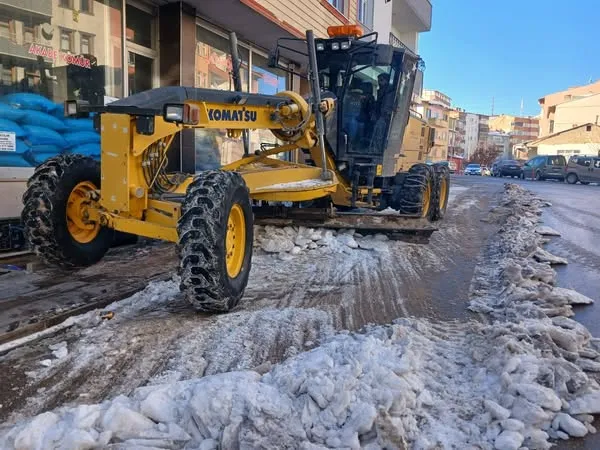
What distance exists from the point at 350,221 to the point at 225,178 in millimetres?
3345

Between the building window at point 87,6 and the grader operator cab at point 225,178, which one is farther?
the building window at point 87,6

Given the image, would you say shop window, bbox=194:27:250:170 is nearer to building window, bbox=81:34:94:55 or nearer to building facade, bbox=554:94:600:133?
building window, bbox=81:34:94:55

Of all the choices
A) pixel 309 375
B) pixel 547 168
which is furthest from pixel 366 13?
pixel 547 168

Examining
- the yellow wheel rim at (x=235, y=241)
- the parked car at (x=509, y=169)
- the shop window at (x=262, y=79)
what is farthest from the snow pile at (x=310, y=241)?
the parked car at (x=509, y=169)

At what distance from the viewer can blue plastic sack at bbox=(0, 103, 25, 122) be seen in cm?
637

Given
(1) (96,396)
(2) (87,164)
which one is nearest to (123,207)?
(2) (87,164)

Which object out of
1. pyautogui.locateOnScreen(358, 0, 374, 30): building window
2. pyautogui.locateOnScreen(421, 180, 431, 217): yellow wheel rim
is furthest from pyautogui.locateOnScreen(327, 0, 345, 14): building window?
pyautogui.locateOnScreen(421, 180, 431, 217): yellow wheel rim

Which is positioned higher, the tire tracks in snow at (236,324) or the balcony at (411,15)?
the balcony at (411,15)

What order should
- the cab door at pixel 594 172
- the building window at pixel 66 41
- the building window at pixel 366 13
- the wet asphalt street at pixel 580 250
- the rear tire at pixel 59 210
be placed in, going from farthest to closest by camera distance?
the cab door at pixel 594 172 → the building window at pixel 366 13 → the building window at pixel 66 41 → the wet asphalt street at pixel 580 250 → the rear tire at pixel 59 210

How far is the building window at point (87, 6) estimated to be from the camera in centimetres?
754

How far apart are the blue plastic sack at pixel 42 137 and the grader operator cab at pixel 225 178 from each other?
6.93 ft

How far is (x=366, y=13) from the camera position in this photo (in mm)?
18531

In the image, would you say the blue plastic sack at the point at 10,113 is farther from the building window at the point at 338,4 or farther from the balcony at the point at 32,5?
the building window at the point at 338,4

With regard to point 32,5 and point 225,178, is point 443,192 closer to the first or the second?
point 225,178
